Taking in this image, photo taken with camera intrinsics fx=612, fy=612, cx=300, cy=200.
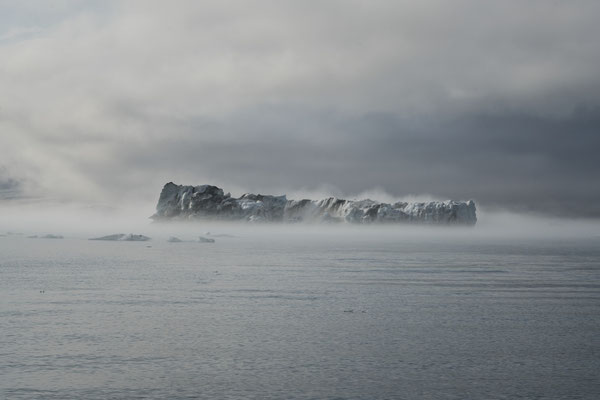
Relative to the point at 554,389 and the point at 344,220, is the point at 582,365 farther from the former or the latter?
the point at 344,220

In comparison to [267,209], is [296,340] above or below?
below

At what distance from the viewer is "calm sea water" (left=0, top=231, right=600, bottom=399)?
10.1 metres

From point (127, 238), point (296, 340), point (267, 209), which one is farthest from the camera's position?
point (267, 209)

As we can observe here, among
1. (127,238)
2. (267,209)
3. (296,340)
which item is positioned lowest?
(296,340)

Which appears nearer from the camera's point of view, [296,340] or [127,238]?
[296,340]

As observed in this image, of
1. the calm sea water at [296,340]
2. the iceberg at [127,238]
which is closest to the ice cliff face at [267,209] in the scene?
the iceberg at [127,238]

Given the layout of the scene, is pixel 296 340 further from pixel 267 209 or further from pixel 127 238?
pixel 267 209

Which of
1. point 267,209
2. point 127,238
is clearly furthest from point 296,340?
point 267,209

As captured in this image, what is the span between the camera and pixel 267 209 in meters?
175

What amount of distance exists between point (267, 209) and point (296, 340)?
6352 inches

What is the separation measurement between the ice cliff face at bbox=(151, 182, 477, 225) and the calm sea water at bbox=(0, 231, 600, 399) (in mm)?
143736

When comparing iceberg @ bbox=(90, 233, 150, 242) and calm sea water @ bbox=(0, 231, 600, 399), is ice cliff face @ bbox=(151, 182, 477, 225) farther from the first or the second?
calm sea water @ bbox=(0, 231, 600, 399)

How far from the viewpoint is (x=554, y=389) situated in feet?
33.0

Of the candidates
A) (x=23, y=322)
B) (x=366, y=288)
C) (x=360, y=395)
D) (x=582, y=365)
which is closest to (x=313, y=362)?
(x=360, y=395)
